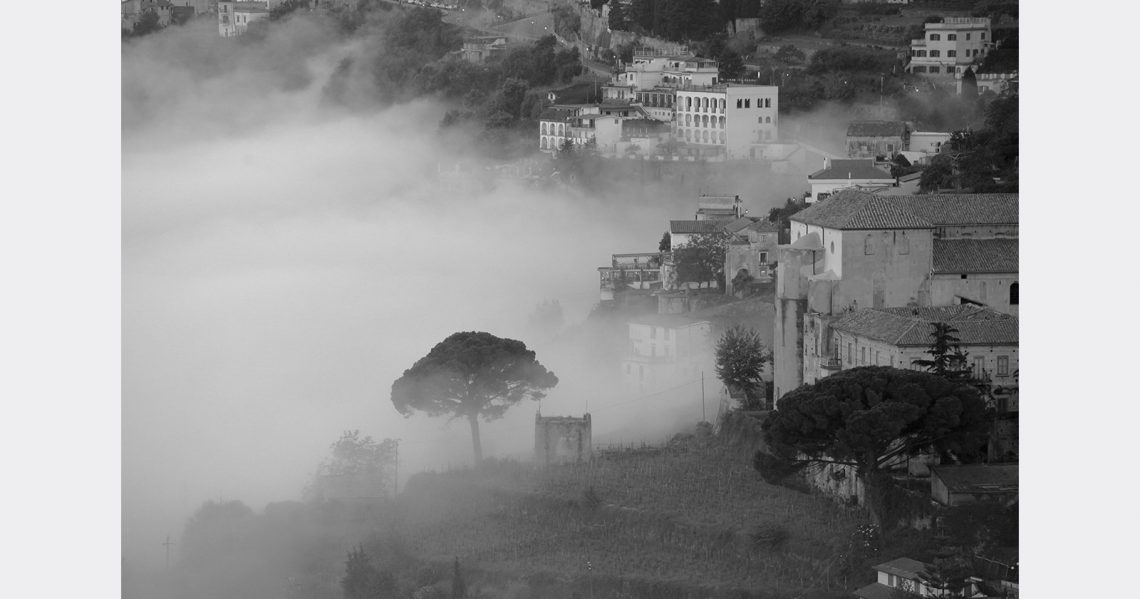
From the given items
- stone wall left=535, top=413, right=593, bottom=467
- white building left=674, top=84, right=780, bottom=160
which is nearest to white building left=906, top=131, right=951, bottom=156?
white building left=674, top=84, right=780, bottom=160

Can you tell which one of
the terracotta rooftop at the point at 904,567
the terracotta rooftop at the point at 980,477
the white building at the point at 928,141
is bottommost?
the terracotta rooftop at the point at 904,567

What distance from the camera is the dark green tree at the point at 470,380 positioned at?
1806cm

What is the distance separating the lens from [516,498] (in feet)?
55.1

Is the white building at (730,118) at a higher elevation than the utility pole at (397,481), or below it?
higher

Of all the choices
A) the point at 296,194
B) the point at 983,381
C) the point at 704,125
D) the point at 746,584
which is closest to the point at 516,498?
the point at 746,584

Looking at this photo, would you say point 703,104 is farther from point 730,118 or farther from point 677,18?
point 677,18

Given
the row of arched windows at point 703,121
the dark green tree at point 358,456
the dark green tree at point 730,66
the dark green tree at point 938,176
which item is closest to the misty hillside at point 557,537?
the dark green tree at point 358,456

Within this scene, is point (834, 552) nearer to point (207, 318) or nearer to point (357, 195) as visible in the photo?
point (207, 318)

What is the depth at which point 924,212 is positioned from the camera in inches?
682

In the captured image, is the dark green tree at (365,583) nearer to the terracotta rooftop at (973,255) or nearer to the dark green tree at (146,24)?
the terracotta rooftop at (973,255)

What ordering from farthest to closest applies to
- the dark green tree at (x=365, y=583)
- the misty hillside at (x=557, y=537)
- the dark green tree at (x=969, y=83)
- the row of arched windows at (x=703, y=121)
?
the row of arched windows at (x=703, y=121) < the dark green tree at (x=969, y=83) < the dark green tree at (x=365, y=583) < the misty hillside at (x=557, y=537)

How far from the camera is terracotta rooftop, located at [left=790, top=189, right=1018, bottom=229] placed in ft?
56.6

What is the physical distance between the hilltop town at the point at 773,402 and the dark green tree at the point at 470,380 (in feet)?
0.21

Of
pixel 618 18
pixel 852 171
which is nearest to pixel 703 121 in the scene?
pixel 618 18
